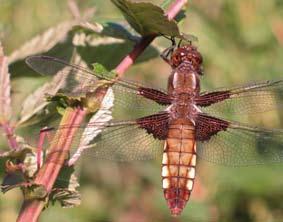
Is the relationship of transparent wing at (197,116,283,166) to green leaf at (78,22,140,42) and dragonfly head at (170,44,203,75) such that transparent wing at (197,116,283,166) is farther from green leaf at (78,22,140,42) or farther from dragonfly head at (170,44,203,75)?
green leaf at (78,22,140,42)

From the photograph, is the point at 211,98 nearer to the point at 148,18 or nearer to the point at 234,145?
the point at 234,145

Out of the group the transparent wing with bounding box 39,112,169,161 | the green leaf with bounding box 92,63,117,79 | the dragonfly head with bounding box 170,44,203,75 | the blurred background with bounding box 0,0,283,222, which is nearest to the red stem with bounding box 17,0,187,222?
the green leaf with bounding box 92,63,117,79

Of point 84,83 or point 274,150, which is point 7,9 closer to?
point 84,83

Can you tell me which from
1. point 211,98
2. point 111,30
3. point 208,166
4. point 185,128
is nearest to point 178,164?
point 185,128

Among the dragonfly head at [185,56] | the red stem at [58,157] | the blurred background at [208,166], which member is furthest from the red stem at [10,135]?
the blurred background at [208,166]

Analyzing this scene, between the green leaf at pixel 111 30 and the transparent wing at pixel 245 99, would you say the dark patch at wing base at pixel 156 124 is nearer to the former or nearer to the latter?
the transparent wing at pixel 245 99

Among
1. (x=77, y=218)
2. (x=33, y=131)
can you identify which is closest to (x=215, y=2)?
(x=77, y=218)
